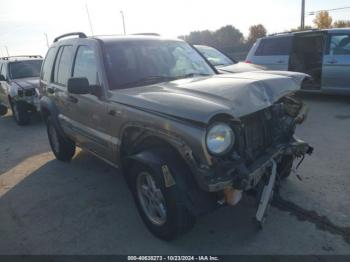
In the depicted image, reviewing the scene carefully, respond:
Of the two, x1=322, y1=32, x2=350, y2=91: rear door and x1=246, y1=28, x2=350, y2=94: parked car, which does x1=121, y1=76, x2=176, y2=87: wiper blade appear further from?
x1=322, y1=32, x2=350, y2=91: rear door

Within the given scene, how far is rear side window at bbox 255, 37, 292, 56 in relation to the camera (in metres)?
9.62

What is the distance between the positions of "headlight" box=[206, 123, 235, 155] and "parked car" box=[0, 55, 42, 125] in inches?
296

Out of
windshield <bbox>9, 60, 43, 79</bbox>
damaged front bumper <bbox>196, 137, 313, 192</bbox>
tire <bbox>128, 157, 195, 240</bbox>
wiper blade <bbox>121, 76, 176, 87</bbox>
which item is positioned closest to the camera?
damaged front bumper <bbox>196, 137, 313, 192</bbox>

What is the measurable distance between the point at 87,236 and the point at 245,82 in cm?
222

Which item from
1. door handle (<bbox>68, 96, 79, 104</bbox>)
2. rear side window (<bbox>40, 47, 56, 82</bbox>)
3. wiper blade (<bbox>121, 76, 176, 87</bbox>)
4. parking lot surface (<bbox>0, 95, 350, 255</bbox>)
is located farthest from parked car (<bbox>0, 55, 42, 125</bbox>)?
wiper blade (<bbox>121, 76, 176, 87</bbox>)

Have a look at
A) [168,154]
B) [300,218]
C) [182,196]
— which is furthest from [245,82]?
[300,218]

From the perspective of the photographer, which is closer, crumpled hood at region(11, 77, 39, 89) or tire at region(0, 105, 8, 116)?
crumpled hood at region(11, 77, 39, 89)

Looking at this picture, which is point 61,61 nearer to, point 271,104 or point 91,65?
point 91,65

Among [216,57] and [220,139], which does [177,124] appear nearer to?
[220,139]

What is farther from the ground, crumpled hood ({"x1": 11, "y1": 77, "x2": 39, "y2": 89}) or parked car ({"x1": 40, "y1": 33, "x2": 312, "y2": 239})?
parked car ({"x1": 40, "y1": 33, "x2": 312, "y2": 239})

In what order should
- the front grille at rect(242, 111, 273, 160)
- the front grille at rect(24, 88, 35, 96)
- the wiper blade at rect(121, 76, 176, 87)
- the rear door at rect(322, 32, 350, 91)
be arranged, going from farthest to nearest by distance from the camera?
the front grille at rect(24, 88, 35, 96)
the rear door at rect(322, 32, 350, 91)
the wiper blade at rect(121, 76, 176, 87)
the front grille at rect(242, 111, 273, 160)

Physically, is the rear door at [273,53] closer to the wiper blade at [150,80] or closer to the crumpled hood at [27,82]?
the crumpled hood at [27,82]

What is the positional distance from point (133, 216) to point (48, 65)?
3.25m

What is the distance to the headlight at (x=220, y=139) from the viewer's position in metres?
2.81
